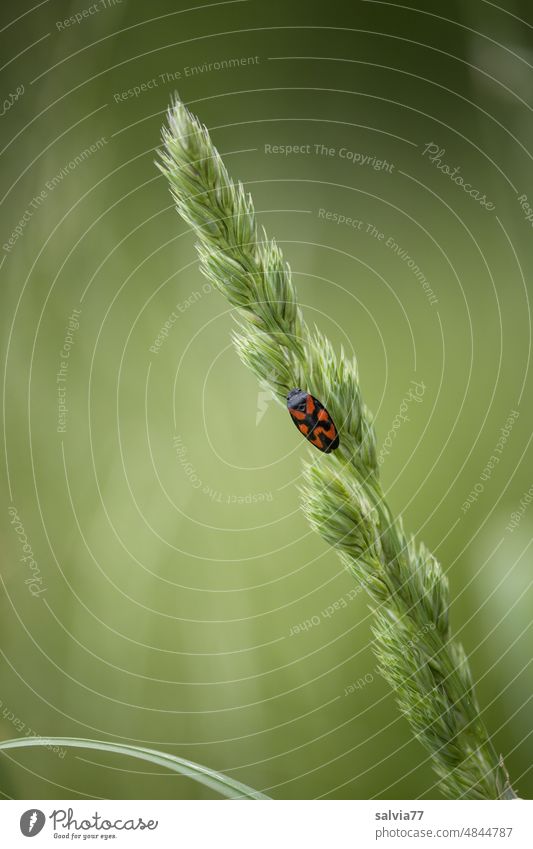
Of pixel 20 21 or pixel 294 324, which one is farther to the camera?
pixel 20 21

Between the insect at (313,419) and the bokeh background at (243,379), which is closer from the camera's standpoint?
the insect at (313,419)

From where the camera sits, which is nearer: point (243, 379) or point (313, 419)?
point (313, 419)

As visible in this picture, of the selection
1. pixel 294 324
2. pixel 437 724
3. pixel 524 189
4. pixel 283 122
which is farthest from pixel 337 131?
pixel 437 724
